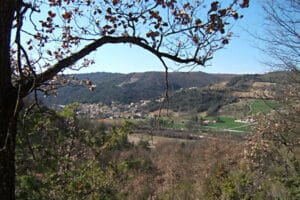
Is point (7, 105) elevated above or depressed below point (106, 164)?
above

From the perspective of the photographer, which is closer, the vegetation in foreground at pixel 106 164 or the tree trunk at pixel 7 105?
the tree trunk at pixel 7 105

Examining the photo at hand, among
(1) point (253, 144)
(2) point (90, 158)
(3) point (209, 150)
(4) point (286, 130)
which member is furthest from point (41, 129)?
(3) point (209, 150)

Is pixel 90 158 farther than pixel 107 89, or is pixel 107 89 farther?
pixel 107 89

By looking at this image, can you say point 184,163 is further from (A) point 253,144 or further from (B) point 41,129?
(B) point 41,129

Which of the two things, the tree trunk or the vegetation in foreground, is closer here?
the tree trunk

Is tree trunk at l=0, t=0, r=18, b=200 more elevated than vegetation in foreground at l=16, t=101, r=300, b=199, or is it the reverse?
tree trunk at l=0, t=0, r=18, b=200

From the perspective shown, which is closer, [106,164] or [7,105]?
[7,105]

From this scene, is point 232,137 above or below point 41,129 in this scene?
below

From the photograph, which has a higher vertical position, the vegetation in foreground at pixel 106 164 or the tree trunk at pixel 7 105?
the tree trunk at pixel 7 105
